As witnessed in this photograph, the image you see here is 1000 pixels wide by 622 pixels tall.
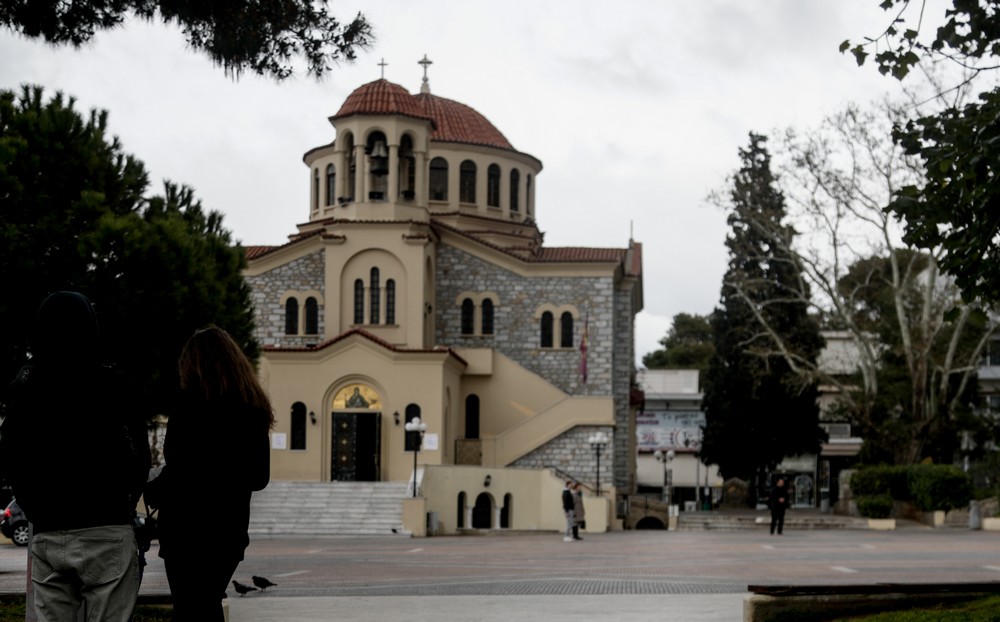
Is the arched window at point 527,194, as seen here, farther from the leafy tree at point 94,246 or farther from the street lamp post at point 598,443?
the leafy tree at point 94,246

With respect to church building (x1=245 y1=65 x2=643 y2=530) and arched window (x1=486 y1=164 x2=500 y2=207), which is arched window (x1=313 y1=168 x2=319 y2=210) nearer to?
church building (x1=245 y1=65 x2=643 y2=530)

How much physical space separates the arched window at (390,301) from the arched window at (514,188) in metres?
8.64

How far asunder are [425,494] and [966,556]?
59.8ft

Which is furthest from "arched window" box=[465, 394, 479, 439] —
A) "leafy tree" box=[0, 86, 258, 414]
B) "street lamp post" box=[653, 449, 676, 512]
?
"leafy tree" box=[0, 86, 258, 414]

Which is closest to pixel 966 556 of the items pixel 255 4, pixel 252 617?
pixel 252 617

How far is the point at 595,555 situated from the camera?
973 inches

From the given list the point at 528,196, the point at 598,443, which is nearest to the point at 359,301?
the point at 598,443

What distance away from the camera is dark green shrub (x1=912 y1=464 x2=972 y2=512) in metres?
40.9

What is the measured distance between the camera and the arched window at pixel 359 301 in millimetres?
44875

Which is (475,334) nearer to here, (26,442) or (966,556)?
(966,556)

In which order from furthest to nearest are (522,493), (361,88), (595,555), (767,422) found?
(767,422) < (361,88) < (522,493) < (595,555)

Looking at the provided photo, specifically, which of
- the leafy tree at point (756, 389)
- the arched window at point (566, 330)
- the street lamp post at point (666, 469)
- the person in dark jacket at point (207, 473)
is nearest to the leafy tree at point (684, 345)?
the street lamp post at point (666, 469)

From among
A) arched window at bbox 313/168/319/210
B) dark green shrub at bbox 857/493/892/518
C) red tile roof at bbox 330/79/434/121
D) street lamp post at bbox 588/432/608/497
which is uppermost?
red tile roof at bbox 330/79/434/121

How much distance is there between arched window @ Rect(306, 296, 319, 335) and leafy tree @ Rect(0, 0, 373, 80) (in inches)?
1381
